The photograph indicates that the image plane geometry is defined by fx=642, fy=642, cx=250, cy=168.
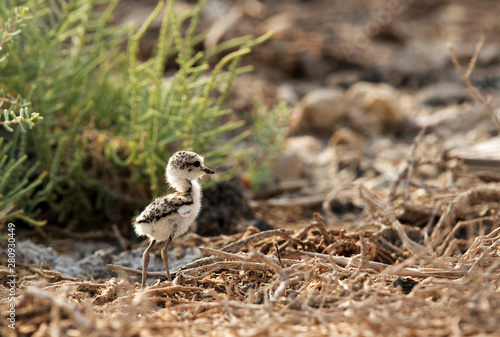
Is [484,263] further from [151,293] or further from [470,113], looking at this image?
[470,113]

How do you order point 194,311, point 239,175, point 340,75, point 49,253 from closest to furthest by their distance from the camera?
point 194,311 → point 49,253 → point 239,175 → point 340,75

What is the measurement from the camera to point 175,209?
3.49 metres

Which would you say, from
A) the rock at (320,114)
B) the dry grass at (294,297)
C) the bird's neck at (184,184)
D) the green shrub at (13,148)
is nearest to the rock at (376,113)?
the rock at (320,114)

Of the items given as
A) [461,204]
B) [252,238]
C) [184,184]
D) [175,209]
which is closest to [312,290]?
[252,238]

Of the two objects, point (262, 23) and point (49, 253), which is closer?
point (49, 253)

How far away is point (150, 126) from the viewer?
5.21m

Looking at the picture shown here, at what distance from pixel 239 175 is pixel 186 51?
1.61 m

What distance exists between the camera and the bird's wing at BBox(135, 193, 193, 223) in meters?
3.47

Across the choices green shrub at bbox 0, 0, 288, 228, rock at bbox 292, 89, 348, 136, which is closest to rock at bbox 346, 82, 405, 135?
rock at bbox 292, 89, 348, 136

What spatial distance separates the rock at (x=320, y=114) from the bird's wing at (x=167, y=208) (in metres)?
5.08

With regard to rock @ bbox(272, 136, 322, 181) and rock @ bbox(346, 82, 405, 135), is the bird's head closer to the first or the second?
rock @ bbox(272, 136, 322, 181)

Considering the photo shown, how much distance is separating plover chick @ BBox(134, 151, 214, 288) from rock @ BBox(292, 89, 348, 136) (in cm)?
493

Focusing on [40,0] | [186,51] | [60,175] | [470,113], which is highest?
[40,0]

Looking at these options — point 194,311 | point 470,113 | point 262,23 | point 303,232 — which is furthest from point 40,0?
point 262,23
